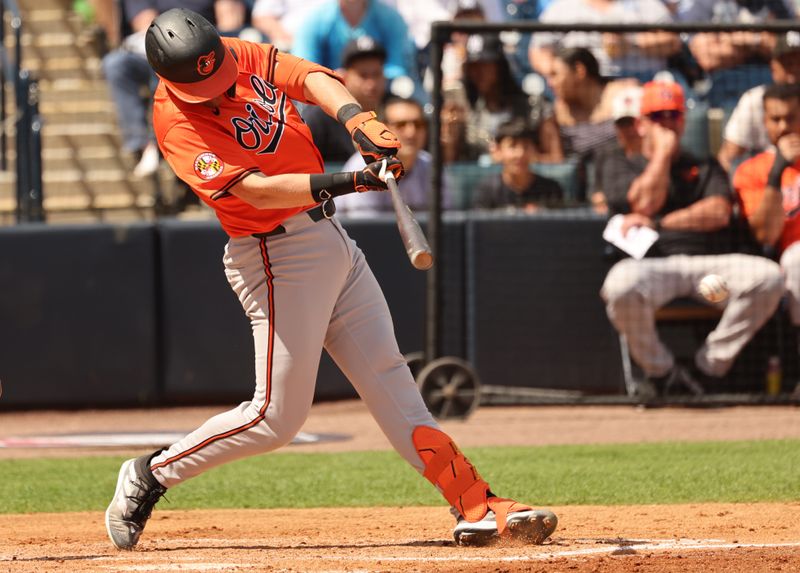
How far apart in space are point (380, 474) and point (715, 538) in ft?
7.81

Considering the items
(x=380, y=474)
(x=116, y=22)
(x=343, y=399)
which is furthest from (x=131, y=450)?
(x=116, y=22)

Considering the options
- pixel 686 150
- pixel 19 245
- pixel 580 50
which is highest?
pixel 580 50

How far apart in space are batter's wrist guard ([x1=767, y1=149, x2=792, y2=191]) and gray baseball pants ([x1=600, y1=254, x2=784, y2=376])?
0.47 meters

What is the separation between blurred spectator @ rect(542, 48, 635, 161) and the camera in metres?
8.88

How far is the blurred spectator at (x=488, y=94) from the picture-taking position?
938 cm

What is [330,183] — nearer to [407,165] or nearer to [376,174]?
[376,174]

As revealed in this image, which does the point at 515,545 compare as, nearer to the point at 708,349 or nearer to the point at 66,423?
the point at 708,349

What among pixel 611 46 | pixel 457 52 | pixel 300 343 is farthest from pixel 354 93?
pixel 300 343

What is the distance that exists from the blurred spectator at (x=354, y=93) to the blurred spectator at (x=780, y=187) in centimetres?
263

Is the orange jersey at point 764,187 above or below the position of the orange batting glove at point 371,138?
below

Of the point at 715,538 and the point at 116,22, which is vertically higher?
the point at 116,22

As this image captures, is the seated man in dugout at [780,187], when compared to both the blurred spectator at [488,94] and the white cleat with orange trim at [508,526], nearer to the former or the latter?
the blurred spectator at [488,94]

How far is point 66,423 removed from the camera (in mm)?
8859

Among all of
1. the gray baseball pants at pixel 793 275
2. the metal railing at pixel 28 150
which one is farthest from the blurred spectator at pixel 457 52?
the metal railing at pixel 28 150
